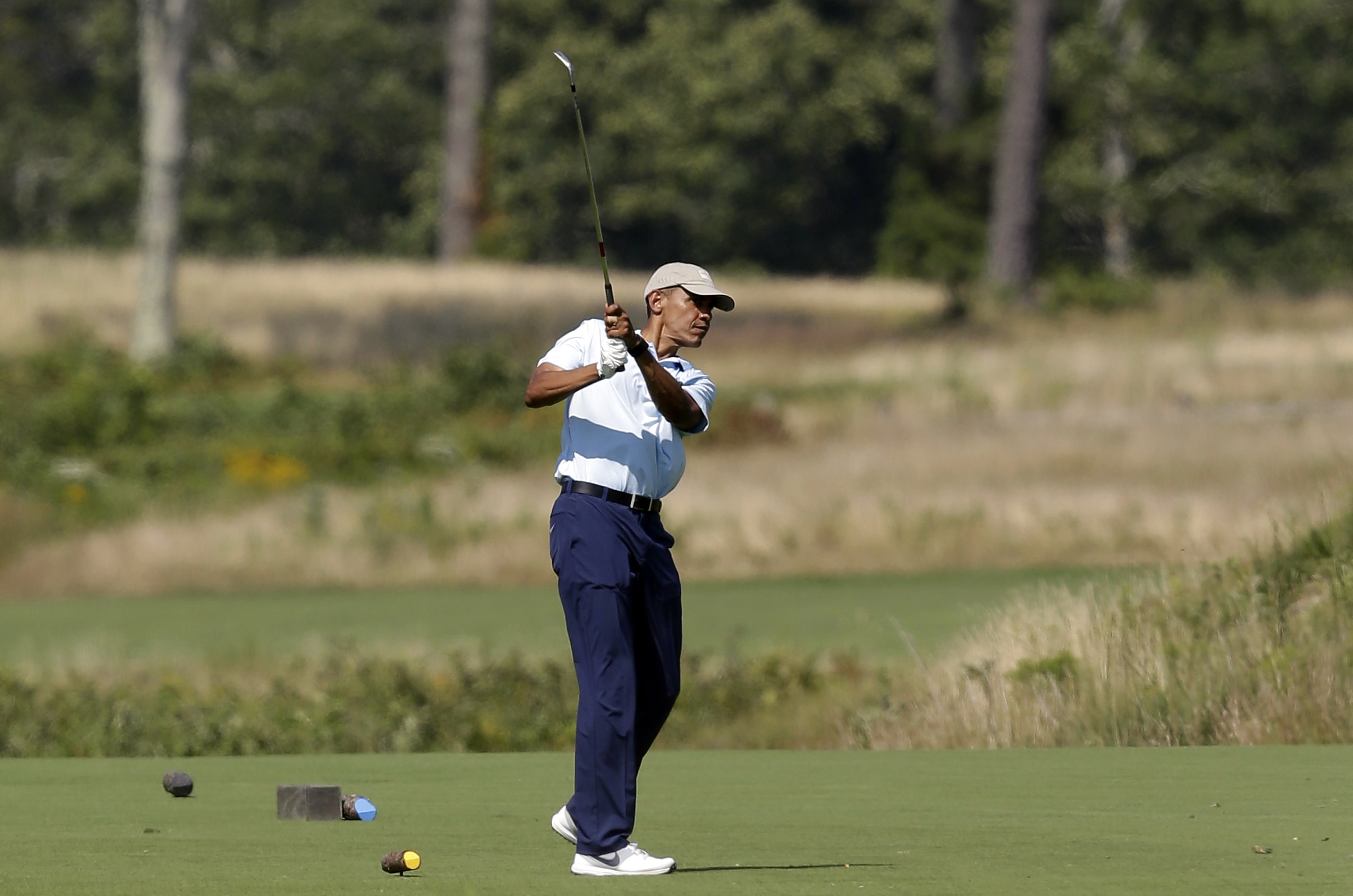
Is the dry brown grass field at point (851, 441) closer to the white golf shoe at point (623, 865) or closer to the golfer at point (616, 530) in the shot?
the golfer at point (616, 530)

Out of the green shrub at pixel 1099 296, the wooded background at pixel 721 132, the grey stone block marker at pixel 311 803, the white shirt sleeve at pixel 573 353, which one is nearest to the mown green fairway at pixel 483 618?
the grey stone block marker at pixel 311 803

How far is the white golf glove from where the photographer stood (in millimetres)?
7051

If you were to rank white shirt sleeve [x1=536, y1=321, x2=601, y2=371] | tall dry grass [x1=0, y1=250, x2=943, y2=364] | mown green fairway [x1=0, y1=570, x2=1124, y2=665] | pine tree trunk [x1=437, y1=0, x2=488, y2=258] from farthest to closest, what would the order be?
1. pine tree trunk [x1=437, y1=0, x2=488, y2=258]
2. tall dry grass [x1=0, y1=250, x2=943, y2=364]
3. mown green fairway [x1=0, y1=570, x2=1124, y2=665]
4. white shirt sleeve [x1=536, y1=321, x2=601, y2=371]

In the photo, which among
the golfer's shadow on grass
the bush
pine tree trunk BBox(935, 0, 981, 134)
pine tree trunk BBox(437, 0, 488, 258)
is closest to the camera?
the golfer's shadow on grass

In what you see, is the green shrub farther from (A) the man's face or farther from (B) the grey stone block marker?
(A) the man's face

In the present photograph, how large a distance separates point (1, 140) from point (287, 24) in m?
7.80

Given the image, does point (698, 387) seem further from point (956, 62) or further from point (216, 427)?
point (956, 62)

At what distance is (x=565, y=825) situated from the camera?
25.4ft

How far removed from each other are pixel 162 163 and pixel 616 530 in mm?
25035

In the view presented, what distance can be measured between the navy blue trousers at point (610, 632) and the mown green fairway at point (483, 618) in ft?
30.0

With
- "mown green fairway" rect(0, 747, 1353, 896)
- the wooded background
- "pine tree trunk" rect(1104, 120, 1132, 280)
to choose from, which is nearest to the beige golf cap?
"mown green fairway" rect(0, 747, 1353, 896)

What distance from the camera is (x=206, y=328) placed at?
3462 cm

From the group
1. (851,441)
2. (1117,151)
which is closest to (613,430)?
(851,441)

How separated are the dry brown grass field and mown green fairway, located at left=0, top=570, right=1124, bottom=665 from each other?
66cm
